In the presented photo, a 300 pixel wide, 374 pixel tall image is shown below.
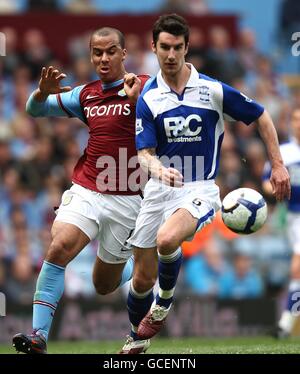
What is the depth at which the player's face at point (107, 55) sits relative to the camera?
10.1 meters

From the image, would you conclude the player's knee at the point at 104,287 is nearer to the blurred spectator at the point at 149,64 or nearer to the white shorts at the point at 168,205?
the white shorts at the point at 168,205

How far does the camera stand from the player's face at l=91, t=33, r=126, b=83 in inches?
396

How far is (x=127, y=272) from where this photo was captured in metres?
10.9

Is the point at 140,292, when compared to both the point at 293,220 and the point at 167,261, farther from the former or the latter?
the point at 293,220

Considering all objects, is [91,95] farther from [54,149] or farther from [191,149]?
[54,149]

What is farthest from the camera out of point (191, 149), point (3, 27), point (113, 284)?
point (3, 27)

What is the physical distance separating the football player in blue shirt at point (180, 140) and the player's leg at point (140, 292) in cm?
21

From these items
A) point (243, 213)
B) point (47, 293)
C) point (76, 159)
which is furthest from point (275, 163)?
point (76, 159)

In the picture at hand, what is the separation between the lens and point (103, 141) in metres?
10.2

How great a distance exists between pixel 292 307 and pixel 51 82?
460 cm

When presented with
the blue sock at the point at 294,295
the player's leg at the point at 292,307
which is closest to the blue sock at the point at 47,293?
the player's leg at the point at 292,307

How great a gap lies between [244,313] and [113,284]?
5.40m

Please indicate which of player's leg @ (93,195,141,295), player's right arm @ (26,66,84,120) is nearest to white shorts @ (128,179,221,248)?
player's leg @ (93,195,141,295)
